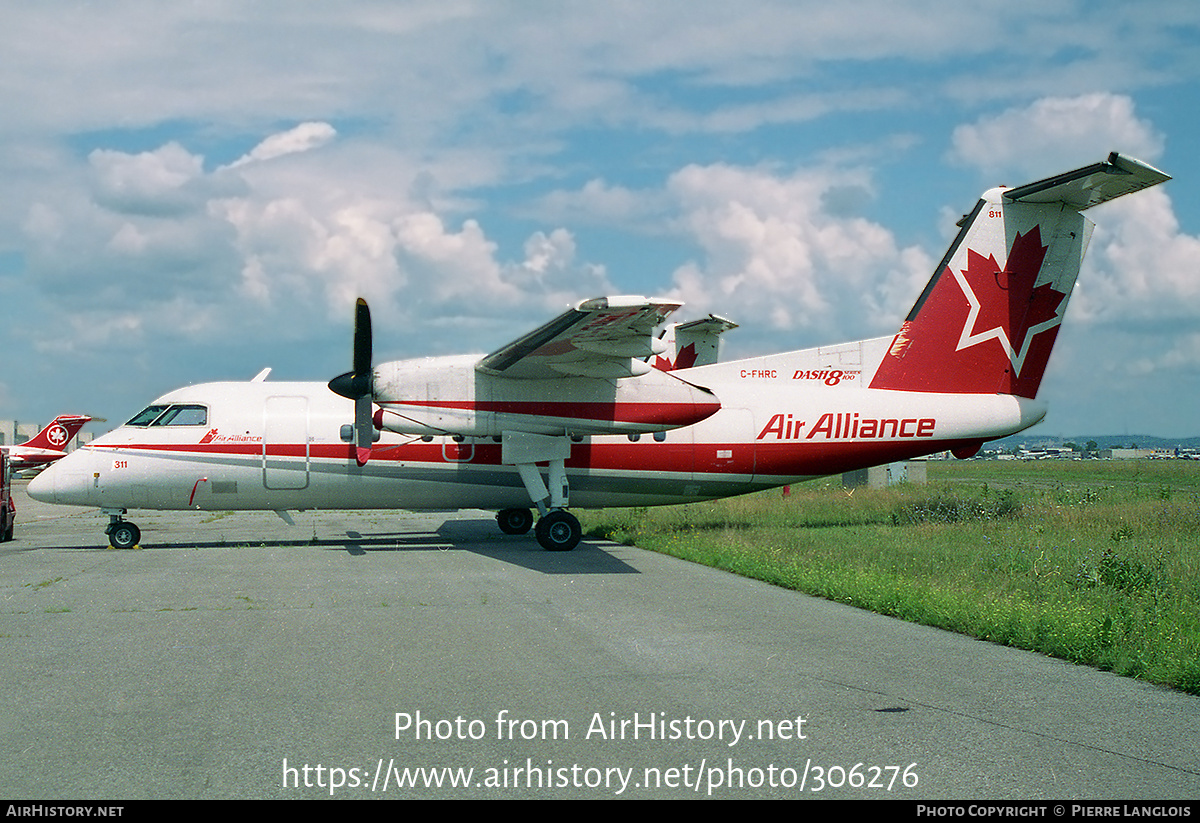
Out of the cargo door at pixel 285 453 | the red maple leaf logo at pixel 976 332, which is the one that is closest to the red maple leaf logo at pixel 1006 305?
the red maple leaf logo at pixel 976 332

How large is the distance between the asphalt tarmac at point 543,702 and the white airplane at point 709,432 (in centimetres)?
593

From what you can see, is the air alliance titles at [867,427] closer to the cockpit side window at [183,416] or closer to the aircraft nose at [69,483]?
→ the cockpit side window at [183,416]

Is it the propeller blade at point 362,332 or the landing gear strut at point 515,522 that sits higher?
the propeller blade at point 362,332

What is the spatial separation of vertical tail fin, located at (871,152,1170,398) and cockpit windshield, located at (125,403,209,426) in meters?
13.2

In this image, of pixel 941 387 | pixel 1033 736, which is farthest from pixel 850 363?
pixel 1033 736

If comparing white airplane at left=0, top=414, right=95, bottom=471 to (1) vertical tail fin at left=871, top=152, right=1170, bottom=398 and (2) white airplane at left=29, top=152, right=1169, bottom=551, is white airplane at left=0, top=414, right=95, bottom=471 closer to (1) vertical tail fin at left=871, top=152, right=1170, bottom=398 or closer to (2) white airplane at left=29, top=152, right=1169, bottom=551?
(2) white airplane at left=29, top=152, right=1169, bottom=551

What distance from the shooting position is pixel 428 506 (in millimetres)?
18953

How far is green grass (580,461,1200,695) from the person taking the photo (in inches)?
336

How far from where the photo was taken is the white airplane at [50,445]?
40344 mm

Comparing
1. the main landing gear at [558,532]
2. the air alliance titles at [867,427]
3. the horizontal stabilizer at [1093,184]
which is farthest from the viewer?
the air alliance titles at [867,427]

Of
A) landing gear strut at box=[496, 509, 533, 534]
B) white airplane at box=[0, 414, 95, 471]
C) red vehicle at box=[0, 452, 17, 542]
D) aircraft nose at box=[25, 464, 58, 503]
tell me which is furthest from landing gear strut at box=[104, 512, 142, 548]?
white airplane at box=[0, 414, 95, 471]

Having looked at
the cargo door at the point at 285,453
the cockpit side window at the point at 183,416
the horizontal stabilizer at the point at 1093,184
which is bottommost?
the cargo door at the point at 285,453

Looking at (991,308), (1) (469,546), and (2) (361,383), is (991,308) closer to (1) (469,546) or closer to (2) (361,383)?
(1) (469,546)

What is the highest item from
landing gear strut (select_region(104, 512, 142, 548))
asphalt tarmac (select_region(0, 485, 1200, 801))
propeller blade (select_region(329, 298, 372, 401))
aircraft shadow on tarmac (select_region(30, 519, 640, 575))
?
propeller blade (select_region(329, 298, 372, 401))
